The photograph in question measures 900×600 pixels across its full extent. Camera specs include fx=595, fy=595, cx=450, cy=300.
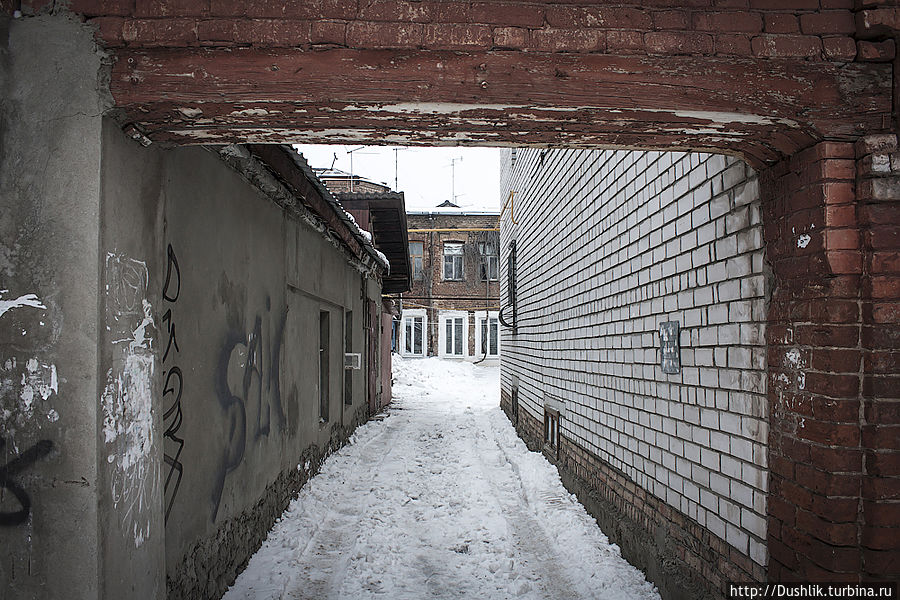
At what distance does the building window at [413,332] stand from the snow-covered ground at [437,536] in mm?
19001

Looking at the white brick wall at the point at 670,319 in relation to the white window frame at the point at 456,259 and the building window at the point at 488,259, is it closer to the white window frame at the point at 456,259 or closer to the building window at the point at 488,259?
the building window at the point at 488,259

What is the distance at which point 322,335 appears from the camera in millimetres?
9133

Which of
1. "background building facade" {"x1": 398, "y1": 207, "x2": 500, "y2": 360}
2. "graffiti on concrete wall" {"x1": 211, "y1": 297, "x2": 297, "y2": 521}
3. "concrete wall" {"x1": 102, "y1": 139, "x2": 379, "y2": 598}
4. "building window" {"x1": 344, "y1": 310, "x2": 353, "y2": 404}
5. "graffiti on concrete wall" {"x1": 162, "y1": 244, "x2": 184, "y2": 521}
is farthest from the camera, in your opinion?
"background building facade" {"x1": 398, "y1": 207, "x2": 500, "y2": 360}

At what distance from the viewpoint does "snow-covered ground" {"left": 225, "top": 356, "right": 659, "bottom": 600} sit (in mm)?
4363

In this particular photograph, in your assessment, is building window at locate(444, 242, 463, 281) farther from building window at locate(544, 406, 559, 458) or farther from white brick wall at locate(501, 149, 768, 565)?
white brick wall at locate(501, 149, 768, 565)

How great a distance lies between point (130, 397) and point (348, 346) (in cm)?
852

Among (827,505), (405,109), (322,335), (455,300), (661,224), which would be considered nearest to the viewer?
(827,505)

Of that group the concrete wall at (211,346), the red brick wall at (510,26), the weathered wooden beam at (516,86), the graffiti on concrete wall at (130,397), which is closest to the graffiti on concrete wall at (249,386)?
the concrete wall at (211,346)

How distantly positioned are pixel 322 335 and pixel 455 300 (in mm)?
19781

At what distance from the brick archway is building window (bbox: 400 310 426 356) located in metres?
26.2

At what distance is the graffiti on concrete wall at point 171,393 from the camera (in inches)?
130

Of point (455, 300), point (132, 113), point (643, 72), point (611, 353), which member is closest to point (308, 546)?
point (611, 353)

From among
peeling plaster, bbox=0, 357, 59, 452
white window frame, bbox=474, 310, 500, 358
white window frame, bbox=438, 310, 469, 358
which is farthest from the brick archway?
white window frame, bbox=438, 310, 469, 358

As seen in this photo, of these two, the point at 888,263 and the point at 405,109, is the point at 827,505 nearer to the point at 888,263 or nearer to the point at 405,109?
the point at 888,263
